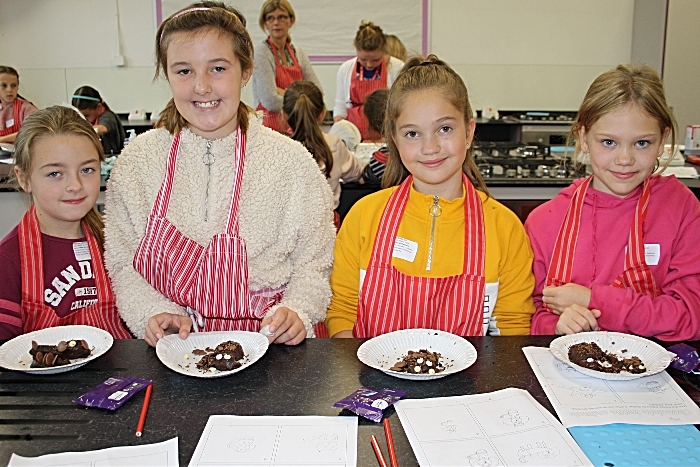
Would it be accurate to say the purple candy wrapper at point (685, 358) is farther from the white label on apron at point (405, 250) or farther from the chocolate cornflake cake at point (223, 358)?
the chocolate cornflake cake at point (223, 358)

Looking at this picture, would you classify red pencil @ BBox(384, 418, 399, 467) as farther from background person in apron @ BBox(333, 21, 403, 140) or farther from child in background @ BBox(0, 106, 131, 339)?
background person in apron @ BBox(333, 21, 403, 140)

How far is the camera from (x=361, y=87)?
17.2ft

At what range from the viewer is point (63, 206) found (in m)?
1.82

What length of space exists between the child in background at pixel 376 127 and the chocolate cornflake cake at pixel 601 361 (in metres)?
1.93

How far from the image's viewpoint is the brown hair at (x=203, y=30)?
1.66 meters

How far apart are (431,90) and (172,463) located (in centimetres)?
120

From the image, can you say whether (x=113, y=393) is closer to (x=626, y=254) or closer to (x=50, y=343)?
(x=50, y=343)

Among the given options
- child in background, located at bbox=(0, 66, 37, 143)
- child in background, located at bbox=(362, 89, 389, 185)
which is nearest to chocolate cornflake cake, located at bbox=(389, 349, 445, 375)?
child in background, located at bbox=(362, 89, 389, 185)

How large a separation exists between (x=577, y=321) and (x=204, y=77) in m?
1.13

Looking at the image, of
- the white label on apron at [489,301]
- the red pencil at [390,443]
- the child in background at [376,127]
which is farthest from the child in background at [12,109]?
the red pencil at [390,443]

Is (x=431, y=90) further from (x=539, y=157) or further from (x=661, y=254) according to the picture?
(x=539, y=157)

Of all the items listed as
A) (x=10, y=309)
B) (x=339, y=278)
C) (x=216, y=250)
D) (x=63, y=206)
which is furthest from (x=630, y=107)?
(x=10, y=309)

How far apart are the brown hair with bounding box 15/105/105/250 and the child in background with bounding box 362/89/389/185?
160 cm

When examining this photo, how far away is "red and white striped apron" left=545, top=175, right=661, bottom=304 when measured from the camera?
1.74 metres
